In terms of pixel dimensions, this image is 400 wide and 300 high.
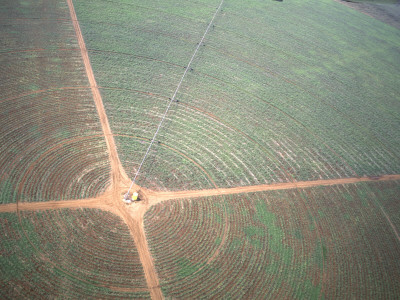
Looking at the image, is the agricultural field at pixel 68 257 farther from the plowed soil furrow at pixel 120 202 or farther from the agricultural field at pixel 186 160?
the plowed soil furrow at pixel 120 202

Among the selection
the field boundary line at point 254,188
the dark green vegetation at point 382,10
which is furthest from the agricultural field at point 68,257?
the dark green vegetation at point 382,10

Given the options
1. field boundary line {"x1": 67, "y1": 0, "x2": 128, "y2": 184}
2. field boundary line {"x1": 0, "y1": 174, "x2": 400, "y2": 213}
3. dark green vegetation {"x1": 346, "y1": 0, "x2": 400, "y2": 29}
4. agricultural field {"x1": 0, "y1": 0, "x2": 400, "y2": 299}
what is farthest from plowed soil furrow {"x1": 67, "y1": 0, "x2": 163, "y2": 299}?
dark green vegetation {"x1": 346, "y1": 0, "x2": 400, "y2": 29}

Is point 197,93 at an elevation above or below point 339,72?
below

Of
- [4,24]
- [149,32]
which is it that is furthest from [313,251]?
[4,24]

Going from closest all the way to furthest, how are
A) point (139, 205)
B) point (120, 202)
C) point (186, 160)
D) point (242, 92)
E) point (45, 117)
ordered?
1. point (120, 202)
2. point (139, 205)
3. point (186, 160)
4. point (45, 117)
5. point (242, 92)

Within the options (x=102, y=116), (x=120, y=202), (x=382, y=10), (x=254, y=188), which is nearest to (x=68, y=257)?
(x=120, y=202)

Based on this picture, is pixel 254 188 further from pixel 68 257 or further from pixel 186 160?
pixel 68 257

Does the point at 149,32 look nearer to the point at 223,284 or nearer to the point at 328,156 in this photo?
the point at 328,156

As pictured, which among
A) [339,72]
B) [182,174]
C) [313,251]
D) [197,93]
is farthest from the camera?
[339,72]
